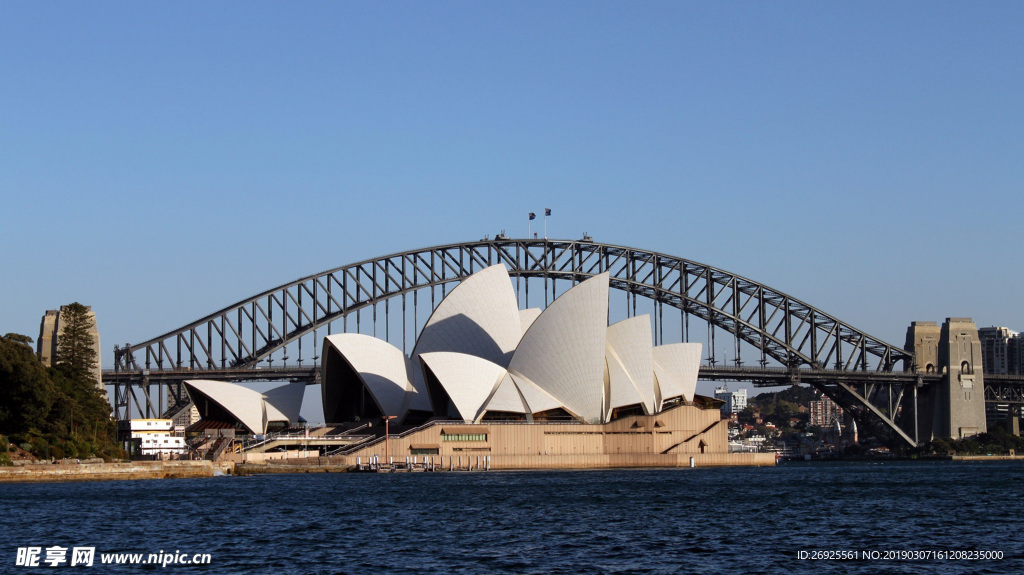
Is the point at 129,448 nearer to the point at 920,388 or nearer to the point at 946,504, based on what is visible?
the point at 946,504

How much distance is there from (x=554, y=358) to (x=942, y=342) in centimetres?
6234

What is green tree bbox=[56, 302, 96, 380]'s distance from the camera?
83850mm

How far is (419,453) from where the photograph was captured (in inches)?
3462

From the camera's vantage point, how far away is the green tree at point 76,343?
8385 centimetres

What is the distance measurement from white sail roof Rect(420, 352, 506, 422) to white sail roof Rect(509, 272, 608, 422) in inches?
92.3

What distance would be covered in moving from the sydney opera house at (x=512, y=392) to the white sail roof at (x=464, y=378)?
7 centimetres

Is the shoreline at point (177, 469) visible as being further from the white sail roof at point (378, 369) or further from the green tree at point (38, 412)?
the white sail roof at point (378, 369)

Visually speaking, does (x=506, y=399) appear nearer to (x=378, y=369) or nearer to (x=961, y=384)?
(x=378, y=369)

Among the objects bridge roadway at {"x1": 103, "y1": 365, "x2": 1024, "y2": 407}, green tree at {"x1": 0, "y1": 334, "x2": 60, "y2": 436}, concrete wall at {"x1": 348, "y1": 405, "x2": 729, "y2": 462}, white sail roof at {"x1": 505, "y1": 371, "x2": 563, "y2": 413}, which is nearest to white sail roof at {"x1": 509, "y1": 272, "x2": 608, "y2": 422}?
white sail roof at {"x1": 505, "y1": 371, "x2": 563, "y2": 413}

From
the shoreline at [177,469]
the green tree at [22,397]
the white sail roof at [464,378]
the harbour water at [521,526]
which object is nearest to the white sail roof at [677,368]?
the shoreline at [177,469]

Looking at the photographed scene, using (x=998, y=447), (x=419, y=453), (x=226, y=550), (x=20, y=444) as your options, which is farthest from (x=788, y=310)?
(x=226, y=550)

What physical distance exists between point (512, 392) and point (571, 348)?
5.42m

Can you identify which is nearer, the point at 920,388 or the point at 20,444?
the point at 20,444

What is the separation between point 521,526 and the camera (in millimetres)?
43031
